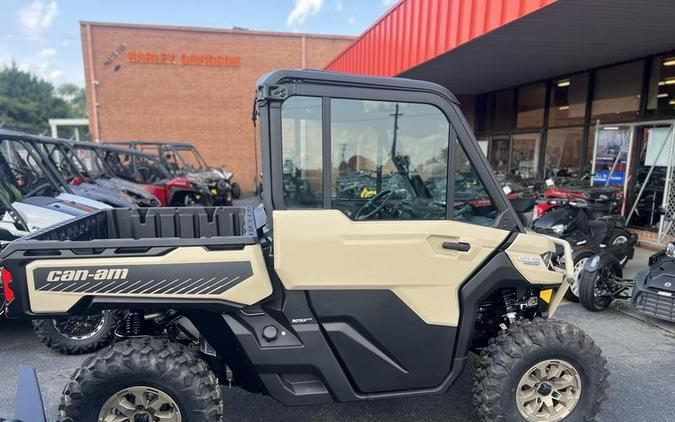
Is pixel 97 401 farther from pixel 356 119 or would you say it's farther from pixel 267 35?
pixel 267 35

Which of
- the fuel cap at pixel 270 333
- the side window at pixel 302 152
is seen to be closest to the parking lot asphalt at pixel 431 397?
the fuel cap at pixel 270 333

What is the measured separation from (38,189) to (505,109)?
1196cm

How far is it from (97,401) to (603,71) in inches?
427

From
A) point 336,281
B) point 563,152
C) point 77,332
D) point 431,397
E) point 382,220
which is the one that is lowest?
point 431,397

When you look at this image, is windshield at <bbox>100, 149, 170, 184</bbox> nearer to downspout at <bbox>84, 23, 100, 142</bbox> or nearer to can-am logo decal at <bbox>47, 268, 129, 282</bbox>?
downspout at <bbox>84, 23, 100, 142</bbox>

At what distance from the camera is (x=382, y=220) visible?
242 cm

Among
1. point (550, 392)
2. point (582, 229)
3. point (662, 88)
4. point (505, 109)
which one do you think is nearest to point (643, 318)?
point (582, 229)

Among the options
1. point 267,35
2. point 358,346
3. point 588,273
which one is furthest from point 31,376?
point 267,35

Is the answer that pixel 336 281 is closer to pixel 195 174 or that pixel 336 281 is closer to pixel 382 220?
pixel 382 220

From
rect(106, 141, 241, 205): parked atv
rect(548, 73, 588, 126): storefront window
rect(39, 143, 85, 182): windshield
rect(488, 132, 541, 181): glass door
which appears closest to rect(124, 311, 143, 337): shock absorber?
rect(39, 143, 85, 182): windshield

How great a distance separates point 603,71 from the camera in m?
9.14

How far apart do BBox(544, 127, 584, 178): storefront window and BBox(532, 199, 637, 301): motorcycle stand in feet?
13.8

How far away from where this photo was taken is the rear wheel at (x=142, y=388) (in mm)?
2244

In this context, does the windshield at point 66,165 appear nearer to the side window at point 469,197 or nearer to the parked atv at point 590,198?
the side window at point 469,197
